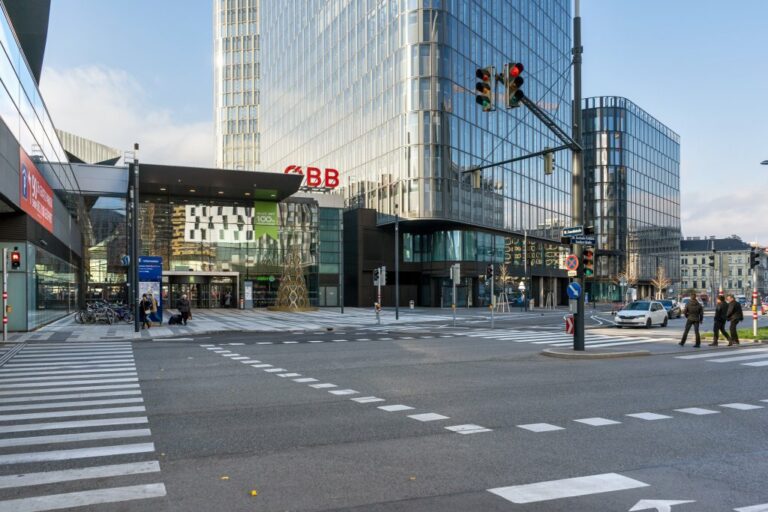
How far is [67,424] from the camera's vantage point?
8602 millimetres

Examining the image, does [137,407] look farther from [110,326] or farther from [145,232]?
[145,232]

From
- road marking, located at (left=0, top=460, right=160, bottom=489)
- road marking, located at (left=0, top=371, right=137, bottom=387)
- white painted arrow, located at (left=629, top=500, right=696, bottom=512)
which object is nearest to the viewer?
white painted arrow, located at (left=629, top=500, right=696, bottom=512)

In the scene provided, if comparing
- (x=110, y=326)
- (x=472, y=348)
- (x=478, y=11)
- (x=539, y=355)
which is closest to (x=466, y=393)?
(x=539, y=355)

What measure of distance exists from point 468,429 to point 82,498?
462cm

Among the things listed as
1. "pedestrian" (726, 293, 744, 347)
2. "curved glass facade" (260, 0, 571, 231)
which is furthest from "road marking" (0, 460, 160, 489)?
"curved glass facade" (260, 0, 571, 231)

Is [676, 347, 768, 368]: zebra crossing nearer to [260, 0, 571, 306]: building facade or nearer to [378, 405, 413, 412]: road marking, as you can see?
[378, 405, 413, 412]: road marking

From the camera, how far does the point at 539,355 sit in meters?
18.5

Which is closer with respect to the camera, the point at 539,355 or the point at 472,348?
the point at 539,355

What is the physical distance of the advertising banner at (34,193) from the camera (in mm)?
23656

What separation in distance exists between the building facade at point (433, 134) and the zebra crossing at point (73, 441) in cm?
4455

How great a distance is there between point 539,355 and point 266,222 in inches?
1817

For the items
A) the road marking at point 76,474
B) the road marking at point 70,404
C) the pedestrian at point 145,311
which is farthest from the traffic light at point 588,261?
the pedestrian at point 145,311

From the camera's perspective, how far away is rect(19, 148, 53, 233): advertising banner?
2366 centimetres

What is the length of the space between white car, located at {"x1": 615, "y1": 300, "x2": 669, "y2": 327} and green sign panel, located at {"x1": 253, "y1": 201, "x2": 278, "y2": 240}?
37.0m
